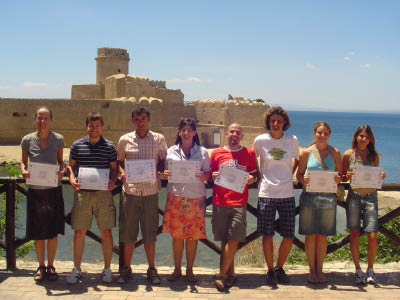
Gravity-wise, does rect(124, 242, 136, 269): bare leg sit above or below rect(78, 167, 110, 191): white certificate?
below

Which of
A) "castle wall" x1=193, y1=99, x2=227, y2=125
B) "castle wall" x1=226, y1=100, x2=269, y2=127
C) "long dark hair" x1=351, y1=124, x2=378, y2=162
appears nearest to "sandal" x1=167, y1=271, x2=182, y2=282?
"long dark hair" x1=351, y1=124, x2=378, y2=162

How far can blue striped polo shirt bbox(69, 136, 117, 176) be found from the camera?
12.0 feet

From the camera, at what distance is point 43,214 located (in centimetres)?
368

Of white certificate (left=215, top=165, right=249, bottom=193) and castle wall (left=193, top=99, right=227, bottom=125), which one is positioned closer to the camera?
white certificate (left=215, top=165, right=249, bottom=193)

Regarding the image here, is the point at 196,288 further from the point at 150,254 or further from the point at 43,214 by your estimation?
the point at 43,214

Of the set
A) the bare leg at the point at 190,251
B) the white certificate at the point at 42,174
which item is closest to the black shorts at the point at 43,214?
the white certificate at the point at 42,174

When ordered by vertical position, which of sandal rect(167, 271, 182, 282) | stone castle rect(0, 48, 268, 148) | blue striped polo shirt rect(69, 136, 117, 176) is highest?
stone castle rect(0, 48, 268, 148)

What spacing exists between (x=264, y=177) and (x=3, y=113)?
87.3ft

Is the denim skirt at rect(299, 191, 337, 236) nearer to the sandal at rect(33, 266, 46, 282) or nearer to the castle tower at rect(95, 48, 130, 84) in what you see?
the sandal at rect(33, 266, 46, 282)

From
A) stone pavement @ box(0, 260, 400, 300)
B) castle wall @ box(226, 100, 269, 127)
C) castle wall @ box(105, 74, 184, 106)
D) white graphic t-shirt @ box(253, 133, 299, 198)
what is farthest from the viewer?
castle wall @ box(226, 100, 269, 127)

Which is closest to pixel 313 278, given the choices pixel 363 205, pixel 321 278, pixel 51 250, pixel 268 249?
pixel 321 278

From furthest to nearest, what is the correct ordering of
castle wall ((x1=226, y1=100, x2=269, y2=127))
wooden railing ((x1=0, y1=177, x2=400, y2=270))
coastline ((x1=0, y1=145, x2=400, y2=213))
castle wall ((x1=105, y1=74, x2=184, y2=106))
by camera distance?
castle wall ((x1=226, y1=100, x2=269, y2=127)) < castle wall ((x1=105, y1=74, x2=184, y2=106)) < coastline ((x1=0, y1=145, x2=400, y2=213)) < wooden railing ((x1=0, y1=177, x2=400, y2=270))

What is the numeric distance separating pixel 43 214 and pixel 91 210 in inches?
17.8

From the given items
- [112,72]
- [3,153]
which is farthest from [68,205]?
[112,72]
